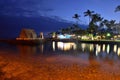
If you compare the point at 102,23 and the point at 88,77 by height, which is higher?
the point at 102,23

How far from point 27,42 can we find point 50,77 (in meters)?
37.2

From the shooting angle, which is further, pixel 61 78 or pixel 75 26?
pixel 75 26

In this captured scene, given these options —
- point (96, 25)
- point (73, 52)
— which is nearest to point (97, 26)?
point (96, 25)

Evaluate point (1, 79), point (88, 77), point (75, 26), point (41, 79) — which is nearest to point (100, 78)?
point (88, 77)

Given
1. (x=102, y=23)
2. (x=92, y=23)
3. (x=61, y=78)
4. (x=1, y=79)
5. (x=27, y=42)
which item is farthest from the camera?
(x=102, y=23)

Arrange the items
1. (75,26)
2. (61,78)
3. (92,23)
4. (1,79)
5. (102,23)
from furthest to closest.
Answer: (75,26), (102,23), (92,23), (61,78), (1,79)

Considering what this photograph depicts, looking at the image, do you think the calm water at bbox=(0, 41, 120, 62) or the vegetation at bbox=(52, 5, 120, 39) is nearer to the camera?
the calm water at bbox=(0, 41, 120, 62)

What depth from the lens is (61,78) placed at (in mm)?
11906

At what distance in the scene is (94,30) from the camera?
72.0m

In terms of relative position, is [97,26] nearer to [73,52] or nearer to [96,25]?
[96,25]

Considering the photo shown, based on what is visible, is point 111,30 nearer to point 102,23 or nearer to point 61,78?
point 102,23

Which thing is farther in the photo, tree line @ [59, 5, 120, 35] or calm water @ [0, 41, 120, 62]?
tree line @ [59, 5, 120, 35]

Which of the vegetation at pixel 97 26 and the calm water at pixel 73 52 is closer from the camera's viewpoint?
the calm water at pixel 73 52

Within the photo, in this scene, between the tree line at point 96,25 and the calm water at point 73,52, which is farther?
the tree line at point 96,25
